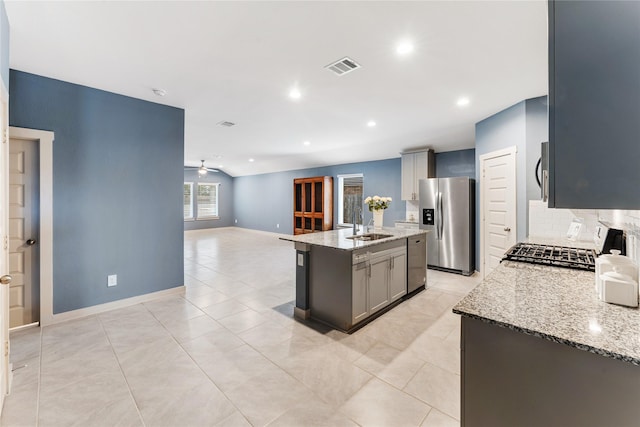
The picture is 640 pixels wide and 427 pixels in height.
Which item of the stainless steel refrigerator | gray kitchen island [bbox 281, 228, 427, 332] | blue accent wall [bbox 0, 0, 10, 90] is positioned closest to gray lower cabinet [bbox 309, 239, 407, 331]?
gray kitchen island [bbox 281, 228, 427, 332]

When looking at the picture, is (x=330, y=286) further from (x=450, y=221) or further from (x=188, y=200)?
(x=188, y=200)

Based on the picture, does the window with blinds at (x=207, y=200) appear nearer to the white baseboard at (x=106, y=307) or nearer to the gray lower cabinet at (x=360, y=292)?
the white baseboard at (x=106, y=307)

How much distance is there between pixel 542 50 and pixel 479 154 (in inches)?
91.9

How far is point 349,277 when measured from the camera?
2734 millimetres

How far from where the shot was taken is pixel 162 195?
3.75 metres

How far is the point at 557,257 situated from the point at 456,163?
4620mm

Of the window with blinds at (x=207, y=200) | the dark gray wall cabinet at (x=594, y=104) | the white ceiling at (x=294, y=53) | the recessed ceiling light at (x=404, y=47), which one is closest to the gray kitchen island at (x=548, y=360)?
the dark gray wall cabinet at (x=594, y=104)

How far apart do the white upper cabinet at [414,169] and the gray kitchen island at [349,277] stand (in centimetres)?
299

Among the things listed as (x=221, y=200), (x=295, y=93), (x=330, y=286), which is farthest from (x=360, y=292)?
(x=221, y=200)

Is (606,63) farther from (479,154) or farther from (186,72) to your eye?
(479,154)

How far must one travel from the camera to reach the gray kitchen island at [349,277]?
9.10 feet

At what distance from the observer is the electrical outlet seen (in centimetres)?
333

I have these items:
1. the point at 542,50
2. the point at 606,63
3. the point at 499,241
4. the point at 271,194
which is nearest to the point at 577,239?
the point at 499,241

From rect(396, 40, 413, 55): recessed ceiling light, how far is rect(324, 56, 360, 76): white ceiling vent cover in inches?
16.4
